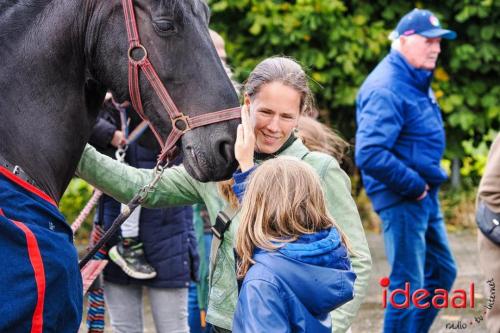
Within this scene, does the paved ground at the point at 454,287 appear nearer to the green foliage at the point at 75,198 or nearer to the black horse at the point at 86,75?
the green foliage at the point at 75,198

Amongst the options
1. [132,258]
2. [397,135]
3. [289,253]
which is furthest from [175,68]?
[397,135]

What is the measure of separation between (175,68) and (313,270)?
78 centimetres

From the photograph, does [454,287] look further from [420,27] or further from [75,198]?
[75,198]

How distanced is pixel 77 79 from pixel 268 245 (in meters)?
0.80

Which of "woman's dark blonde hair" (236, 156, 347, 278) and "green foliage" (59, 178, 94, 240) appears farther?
"green foliage" (59, 178, 94, 240)

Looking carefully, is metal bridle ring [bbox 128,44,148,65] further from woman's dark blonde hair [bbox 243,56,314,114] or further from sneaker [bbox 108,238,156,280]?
sneaker [bbox 108,238,156,280]

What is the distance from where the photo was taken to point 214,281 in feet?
10.2

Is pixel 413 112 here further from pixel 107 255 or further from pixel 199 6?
pixel 199 6

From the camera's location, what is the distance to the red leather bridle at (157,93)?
2684 mm

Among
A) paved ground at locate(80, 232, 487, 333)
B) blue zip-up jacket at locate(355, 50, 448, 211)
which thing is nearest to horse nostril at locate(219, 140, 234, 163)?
blue zip-up jacket at locate(355, 50, 448, 211)

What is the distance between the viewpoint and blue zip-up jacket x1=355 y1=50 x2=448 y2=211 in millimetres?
5391

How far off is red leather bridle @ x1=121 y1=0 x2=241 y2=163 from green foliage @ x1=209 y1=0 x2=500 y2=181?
520 centimetres

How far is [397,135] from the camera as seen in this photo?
17.9ft

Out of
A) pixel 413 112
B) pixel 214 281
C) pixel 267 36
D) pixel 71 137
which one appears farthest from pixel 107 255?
pixel 267 36
